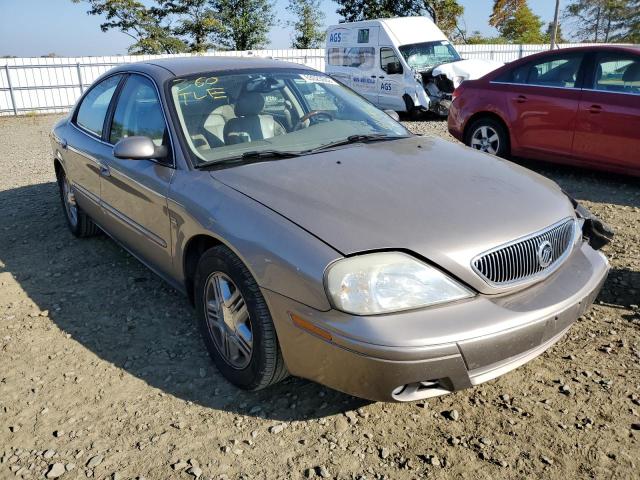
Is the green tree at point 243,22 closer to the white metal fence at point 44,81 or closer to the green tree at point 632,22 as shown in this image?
the white metal fence at point 44,81

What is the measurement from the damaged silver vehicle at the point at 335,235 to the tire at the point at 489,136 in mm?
3737

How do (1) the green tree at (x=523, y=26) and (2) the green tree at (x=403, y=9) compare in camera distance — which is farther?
(1) the green tree at (x=523, y=26)

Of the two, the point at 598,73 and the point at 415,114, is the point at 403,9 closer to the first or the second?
the point at 415,114

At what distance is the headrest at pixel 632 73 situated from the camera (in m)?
5.86

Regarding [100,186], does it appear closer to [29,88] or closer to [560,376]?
[560,376]

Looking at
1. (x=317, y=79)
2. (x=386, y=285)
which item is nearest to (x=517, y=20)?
(x=317, y=79)

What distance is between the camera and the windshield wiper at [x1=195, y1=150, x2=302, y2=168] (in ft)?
9.80

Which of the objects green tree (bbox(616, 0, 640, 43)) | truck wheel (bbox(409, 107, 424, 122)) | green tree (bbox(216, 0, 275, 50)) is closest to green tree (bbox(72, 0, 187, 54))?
green tree (bbox(216, 0, 275, 50))

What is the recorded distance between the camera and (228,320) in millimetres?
2736

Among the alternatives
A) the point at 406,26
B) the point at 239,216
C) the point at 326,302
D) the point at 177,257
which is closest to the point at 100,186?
the point at 177,257

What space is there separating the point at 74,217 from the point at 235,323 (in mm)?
3089

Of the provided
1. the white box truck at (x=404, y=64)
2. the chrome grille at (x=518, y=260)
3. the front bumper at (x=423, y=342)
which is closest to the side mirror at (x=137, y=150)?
the front bumper at (x=423, y=342)

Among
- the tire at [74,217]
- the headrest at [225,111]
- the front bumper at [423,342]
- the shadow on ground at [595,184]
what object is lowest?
the shadow on ground at [595,184]

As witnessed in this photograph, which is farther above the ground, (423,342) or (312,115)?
(312,115)
